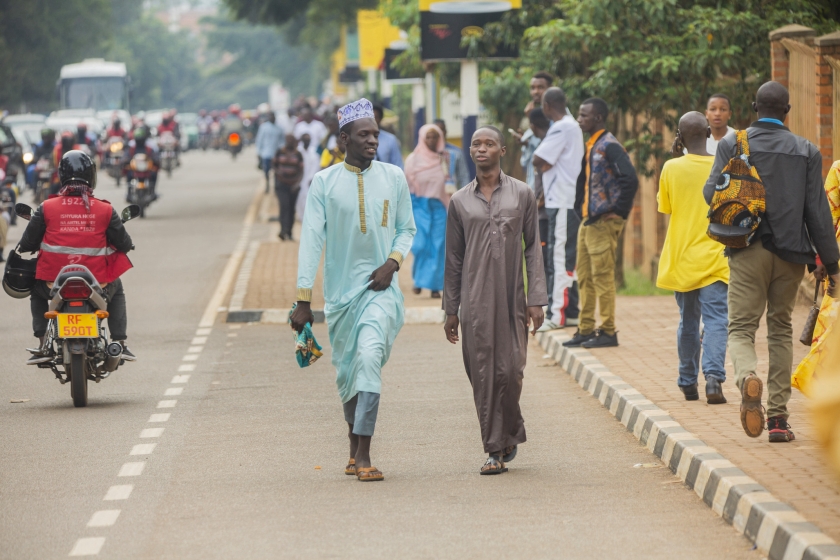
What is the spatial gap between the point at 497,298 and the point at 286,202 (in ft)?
53.0

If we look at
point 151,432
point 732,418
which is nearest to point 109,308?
point 151,432

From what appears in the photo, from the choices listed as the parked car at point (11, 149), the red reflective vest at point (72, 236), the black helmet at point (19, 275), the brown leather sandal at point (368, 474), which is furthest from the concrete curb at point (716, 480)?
the parked car at point (11, 149)

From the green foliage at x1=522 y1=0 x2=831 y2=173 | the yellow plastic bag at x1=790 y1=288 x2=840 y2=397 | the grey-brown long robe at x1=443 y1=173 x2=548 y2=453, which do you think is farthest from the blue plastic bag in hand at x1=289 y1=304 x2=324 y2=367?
the green foliage at x1=522 y1=0 x2=831 y2=173

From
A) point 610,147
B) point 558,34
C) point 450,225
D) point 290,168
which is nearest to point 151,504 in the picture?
point 450,225

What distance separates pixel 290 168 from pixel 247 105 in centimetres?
12910

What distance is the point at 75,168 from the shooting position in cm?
1066

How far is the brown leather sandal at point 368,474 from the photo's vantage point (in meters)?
7.77

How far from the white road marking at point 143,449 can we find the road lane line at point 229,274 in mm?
6320

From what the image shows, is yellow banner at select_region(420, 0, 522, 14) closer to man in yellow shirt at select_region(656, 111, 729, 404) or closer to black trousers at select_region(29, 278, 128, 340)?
black trousers at select_region(29, 278, 128, 340)

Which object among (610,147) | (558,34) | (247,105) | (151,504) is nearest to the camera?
(151,504)

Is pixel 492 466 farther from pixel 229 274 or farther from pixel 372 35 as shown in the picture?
pixel 372 35

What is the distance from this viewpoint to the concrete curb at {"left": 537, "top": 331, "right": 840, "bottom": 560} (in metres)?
5.90

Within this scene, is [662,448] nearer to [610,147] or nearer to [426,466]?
[426,466]

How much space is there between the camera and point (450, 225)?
798 centimetres
